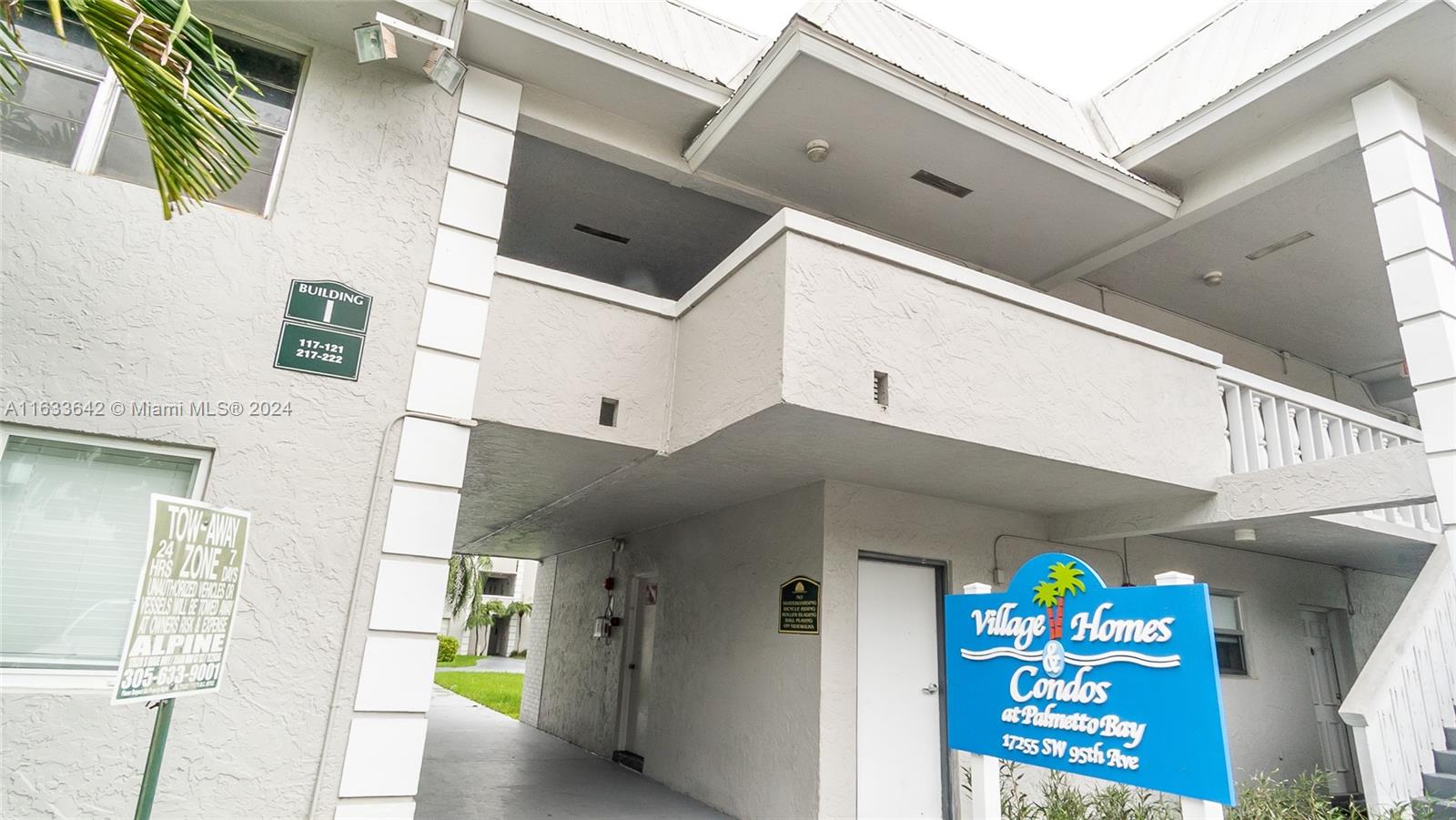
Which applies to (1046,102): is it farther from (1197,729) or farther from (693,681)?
(693,681)

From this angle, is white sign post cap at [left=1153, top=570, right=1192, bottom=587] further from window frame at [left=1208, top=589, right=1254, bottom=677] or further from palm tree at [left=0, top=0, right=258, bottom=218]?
window frame at [left=1208, top=589, right=1254, bottom=677]

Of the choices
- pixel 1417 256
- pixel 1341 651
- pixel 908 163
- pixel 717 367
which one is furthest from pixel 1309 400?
pixel 717 367

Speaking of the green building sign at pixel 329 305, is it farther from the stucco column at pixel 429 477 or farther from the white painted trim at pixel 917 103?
the white painted trim at pixel 917 103

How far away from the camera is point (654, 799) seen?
746 cm

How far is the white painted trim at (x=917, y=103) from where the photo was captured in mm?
5469

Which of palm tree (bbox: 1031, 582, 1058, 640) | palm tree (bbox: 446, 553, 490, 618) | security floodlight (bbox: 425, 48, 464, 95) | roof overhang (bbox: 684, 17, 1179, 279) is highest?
roof overhang (bbox: 684, 17, 1179, 279)

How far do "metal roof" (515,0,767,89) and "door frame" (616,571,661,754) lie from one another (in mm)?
5757

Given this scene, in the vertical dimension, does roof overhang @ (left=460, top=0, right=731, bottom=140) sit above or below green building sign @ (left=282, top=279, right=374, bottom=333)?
above

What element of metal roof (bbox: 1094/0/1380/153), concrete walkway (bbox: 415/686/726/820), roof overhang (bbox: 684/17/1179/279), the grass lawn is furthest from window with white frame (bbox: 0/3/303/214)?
the grass lawn

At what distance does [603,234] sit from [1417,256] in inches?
268

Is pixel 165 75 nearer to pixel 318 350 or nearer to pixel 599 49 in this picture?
pixel 318 350

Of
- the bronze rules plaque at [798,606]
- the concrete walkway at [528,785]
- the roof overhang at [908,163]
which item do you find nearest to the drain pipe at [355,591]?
the concrete walkway at [528,785]

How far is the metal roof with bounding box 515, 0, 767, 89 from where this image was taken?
5719 mm

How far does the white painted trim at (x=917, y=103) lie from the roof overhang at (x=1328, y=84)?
0.34 m
